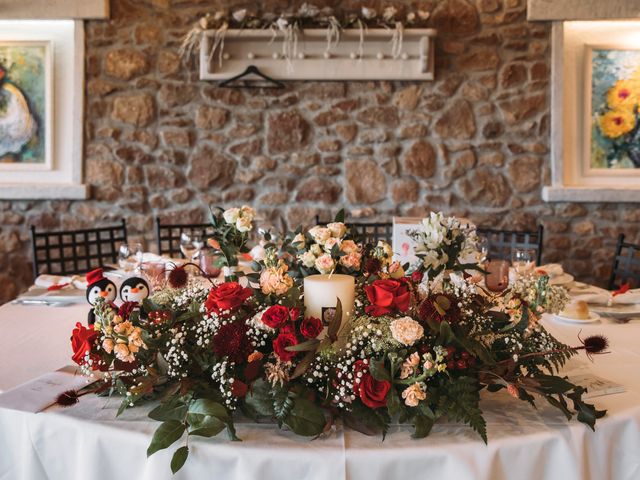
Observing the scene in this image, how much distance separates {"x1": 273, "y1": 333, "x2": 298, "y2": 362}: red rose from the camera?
1184 millimetres

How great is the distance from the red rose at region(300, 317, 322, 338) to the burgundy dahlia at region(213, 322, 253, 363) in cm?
11

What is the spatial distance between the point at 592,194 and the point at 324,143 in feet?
5.75

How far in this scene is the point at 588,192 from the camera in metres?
3.99

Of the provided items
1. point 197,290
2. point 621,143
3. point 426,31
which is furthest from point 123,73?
point 621,143

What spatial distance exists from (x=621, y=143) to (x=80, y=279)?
340 cm

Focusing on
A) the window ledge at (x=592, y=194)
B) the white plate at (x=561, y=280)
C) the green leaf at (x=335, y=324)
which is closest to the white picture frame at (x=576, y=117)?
the window ledge at (x=592, y=194)

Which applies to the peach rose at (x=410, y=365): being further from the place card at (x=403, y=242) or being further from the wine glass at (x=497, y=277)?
the place card at (x=403, y=242)

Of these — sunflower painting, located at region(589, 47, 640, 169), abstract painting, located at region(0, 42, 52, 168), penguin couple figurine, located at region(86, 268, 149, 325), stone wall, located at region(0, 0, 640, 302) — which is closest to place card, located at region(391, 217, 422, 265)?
penguin couple figurine, located at region(86, 268, 149, 325)

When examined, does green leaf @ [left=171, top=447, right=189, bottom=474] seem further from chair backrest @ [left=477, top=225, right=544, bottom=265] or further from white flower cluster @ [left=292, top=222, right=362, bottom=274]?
chair backrest @ [left=477, top=225, right=544, bottom=265]

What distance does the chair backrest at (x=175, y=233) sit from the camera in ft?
11.1

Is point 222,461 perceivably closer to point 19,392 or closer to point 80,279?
point 19,392

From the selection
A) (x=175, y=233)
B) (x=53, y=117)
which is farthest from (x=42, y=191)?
(x=175, y=233)

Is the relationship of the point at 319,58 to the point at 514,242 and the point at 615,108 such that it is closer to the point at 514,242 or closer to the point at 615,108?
the point at 514,242

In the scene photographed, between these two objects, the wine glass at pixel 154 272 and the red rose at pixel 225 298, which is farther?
the wine glass at pixel 154 272
